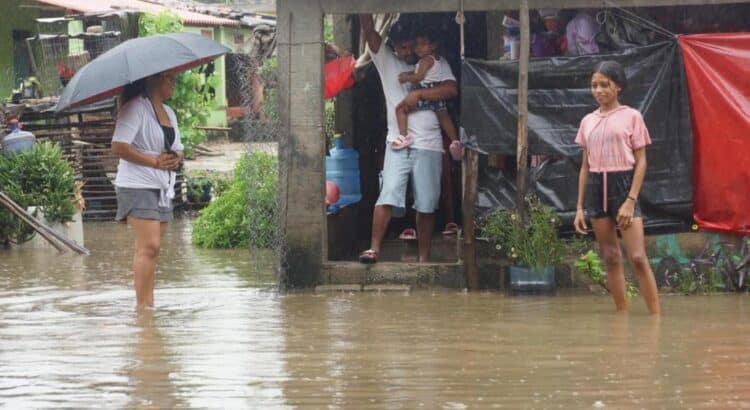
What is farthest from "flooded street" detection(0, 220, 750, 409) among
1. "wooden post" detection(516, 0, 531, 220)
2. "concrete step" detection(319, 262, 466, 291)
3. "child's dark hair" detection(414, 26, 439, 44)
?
"child's dark hair" detection(414, 26, 439, 44)

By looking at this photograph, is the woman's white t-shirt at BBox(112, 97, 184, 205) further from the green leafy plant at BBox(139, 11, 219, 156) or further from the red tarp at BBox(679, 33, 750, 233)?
the green leafy plant at BBox(139, 11, 219, 156)

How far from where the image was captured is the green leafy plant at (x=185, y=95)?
24.3m

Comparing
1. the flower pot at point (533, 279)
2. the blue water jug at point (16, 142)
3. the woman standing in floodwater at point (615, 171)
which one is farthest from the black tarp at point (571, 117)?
the blue water jug at point (16, 142)

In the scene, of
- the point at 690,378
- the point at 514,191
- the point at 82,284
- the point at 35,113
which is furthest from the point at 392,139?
the point at 35,113

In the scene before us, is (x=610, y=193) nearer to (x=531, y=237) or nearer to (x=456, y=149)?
(x=531, y=237)

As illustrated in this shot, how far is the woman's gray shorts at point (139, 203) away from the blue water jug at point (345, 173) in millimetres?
3076

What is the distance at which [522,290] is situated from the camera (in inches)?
417

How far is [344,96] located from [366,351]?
17.7ft

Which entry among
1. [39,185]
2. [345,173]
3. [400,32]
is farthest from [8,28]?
[400,32]

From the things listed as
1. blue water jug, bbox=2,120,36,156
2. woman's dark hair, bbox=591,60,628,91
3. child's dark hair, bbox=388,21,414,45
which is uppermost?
child's dark hair, bbox=388,21,414,45

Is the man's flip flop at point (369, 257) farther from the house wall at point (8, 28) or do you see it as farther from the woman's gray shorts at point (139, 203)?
the house wall at point (8, 28)

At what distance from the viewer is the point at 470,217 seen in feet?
35.7

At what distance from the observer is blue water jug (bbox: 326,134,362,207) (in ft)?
40.2

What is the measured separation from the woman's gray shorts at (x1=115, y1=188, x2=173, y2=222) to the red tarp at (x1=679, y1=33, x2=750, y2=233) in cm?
432
